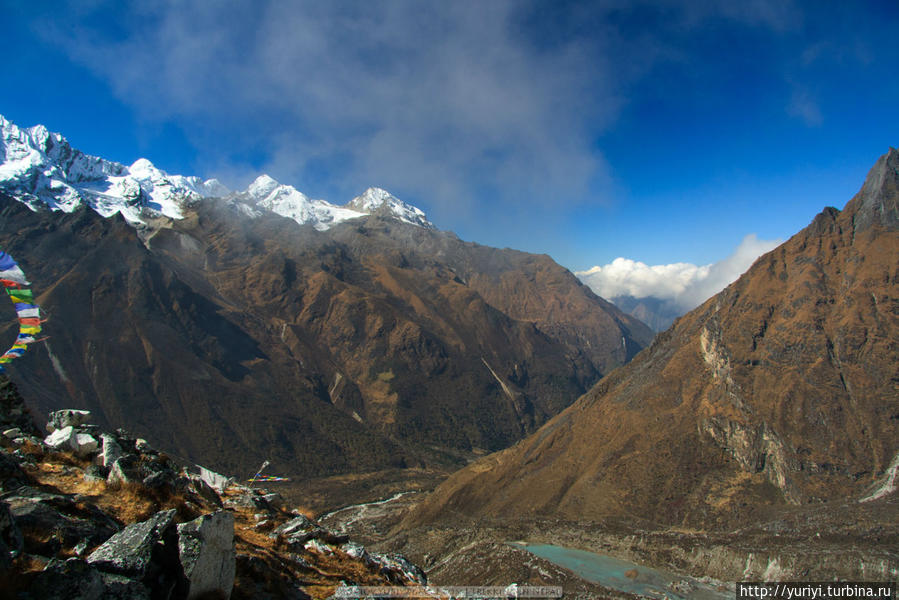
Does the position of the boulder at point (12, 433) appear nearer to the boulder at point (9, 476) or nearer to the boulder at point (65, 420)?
the boulder at point (65, 420)

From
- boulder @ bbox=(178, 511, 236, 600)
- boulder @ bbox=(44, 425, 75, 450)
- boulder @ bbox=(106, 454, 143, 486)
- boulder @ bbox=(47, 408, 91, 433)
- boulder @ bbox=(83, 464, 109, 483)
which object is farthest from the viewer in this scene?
boulder @ bbox=(47, 408, 91, 433)

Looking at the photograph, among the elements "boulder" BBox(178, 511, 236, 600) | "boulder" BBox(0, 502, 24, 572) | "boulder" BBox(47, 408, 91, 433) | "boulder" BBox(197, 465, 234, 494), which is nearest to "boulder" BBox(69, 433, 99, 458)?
"boulder" BBox(47, 408, 91, 433)

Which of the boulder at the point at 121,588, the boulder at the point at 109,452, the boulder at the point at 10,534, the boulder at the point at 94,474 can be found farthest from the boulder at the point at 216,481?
the boulder at the point at 121,588

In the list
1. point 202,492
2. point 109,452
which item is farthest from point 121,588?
point 202,492

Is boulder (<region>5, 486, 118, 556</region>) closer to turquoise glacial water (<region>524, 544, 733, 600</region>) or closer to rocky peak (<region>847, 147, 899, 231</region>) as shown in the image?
turquoise glacial water (<region>524, 544, 733, 600</region>)

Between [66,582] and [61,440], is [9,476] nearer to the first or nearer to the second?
[66,582]

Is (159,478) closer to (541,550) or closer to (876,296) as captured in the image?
(541,550)
